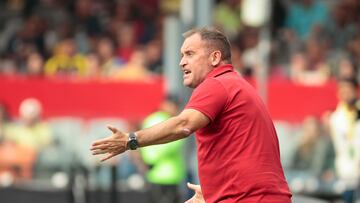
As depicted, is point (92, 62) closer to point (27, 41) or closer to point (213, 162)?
point (27, 41)

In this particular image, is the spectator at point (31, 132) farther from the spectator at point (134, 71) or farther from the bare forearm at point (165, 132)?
the bare forearm at point (165, 132)

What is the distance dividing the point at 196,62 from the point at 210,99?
0.40 meters

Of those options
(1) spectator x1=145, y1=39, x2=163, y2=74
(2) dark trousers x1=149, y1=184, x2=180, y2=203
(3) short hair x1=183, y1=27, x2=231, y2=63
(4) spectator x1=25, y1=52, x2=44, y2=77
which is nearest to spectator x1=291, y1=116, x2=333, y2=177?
(2) dark trousers x1=149, y1=184, x2=180, y2=203

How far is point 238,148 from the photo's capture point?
7770 millimetres

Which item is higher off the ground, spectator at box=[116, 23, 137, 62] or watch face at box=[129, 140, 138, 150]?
spectator at box=[116, 23, 137, 62]

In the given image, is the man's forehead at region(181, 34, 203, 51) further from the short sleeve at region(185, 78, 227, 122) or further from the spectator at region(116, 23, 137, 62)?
the spectator at region(116, 23, 137, 62)

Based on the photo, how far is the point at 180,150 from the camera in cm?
Result: 1565

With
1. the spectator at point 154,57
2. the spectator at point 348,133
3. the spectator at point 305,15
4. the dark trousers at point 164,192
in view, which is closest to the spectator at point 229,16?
the spectator at point 305,15

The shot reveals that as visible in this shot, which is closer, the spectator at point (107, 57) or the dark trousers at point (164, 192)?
the dark trousers at point (164, 192)

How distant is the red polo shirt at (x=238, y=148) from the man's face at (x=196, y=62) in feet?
0.31

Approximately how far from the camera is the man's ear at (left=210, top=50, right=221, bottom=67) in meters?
7.99

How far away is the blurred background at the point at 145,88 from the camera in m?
15.4

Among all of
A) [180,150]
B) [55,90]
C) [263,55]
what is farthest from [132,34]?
[180,150]

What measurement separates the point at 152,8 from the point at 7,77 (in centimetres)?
448
